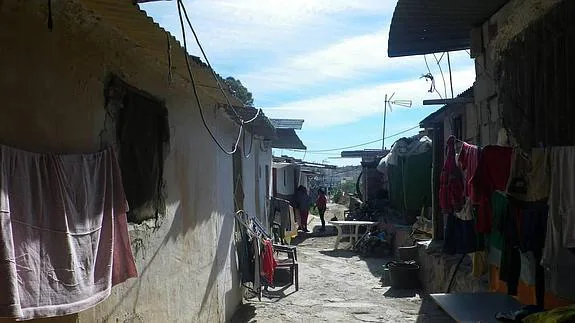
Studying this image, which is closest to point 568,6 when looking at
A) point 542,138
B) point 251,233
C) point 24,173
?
point 542,138

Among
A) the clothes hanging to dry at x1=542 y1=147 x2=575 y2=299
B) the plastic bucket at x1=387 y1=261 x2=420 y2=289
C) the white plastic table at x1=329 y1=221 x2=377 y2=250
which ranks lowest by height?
the plastic bucket at x1=387 y1=261 x2=420 y2=289

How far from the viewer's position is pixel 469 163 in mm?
4855

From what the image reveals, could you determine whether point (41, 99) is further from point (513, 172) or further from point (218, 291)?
point (218, 291)

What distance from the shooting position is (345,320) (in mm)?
7773

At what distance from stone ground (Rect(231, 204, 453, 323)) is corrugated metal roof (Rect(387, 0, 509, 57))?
399 centimetres

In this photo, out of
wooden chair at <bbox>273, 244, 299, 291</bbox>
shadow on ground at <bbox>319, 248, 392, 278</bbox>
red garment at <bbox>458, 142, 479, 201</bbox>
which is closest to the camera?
red garment at <bbox>458, 142, 479, 201</bbox>

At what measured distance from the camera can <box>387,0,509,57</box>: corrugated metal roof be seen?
4.79m

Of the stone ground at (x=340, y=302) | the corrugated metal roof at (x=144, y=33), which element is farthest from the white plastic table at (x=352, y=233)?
the corrugated metal roof at (x=144, y=33)

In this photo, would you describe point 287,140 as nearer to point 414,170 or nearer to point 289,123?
point 289,123

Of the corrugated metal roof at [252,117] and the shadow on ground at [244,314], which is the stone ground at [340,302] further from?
the corrugated metal roof at [252,117]

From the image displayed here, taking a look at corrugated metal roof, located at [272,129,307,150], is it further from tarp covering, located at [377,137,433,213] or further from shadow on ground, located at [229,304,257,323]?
shadow on ground, located at [229,304,257,323]

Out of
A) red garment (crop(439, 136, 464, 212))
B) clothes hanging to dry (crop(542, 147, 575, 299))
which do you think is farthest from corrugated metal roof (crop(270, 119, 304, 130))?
clothes hanging to dry (crop(542, 147, 575, 299))

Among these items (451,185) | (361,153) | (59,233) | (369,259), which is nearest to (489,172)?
(451,185)

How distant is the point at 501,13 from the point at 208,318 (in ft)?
16.0
